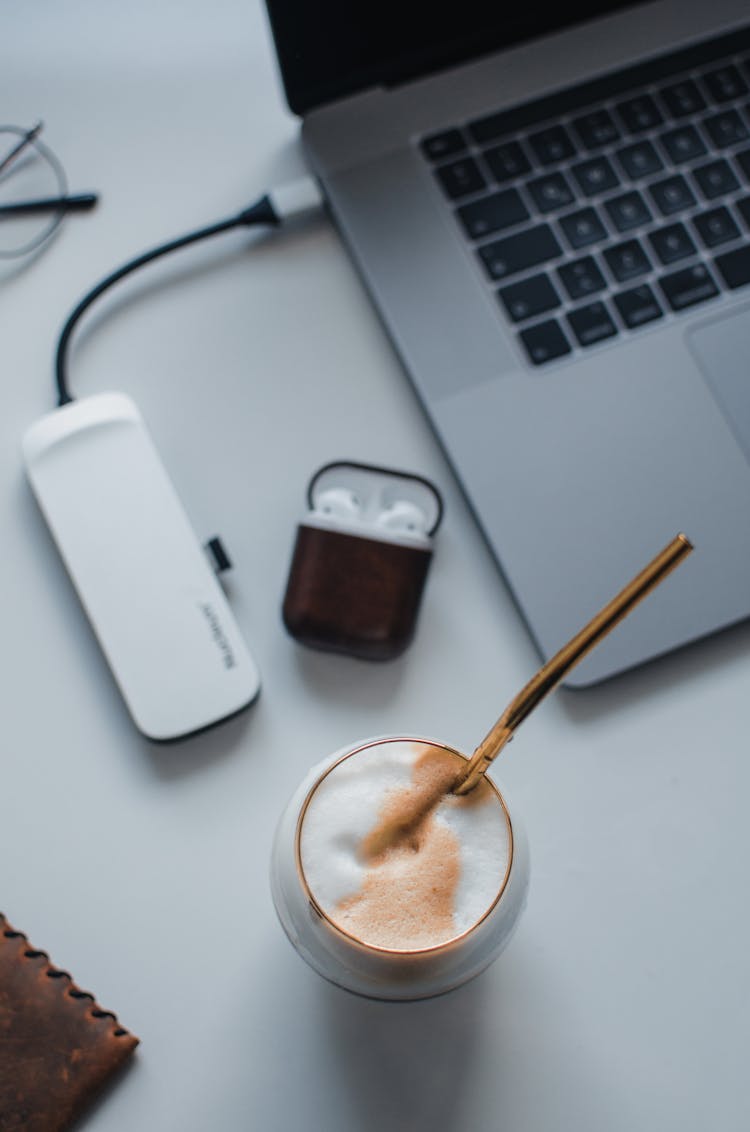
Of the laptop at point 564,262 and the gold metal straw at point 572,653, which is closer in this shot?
the gold metal straw at point 572,653

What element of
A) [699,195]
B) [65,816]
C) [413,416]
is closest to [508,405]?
[413,416]

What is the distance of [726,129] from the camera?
1.83 ft

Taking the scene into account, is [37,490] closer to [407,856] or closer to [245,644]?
[245,644]

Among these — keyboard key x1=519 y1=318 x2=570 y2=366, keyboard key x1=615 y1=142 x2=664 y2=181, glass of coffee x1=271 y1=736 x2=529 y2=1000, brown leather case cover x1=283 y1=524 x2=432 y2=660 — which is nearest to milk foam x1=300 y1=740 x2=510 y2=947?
glass of coffee x1=271 y1=736 x2=529 y2=1000

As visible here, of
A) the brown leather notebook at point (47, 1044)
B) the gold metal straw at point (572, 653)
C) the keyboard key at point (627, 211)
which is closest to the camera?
the gold metal straw at point (572, 653)

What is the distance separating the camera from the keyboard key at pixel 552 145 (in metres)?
0.55

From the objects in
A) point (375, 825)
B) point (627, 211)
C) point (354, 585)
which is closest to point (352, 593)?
point (354, 585)

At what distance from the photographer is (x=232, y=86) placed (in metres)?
0.58

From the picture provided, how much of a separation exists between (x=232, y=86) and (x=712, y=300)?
11.1 inches

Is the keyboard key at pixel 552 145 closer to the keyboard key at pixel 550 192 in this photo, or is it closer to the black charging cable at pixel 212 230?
the keyboard key at pixel 550 192

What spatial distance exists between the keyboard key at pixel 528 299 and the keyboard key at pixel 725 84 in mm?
148

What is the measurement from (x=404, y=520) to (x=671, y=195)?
22 centimetres

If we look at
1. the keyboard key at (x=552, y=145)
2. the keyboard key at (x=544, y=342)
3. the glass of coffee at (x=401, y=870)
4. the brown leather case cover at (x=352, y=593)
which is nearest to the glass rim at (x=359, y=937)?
the glass of coffee at (x=401, y=870)

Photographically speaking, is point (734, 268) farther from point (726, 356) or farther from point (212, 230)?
point (212, 230)
